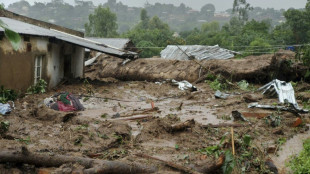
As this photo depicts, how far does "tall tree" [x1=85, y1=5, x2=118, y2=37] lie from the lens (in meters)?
53.0

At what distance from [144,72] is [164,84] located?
3.11m

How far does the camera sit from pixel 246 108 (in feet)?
34.9

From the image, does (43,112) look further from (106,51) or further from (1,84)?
(106,51)

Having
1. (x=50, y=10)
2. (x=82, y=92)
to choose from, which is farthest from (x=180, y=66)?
(x=50, y=10)

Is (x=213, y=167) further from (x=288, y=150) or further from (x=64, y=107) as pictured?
(x=64, y=107)

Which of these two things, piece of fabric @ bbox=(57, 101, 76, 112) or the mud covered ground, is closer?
the mud covered ground

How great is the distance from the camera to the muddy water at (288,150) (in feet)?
20.0

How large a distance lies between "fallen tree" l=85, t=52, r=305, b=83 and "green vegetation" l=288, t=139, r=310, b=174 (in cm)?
1002

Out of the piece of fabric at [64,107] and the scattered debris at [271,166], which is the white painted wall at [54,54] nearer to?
the piece of fabric at [64,107]

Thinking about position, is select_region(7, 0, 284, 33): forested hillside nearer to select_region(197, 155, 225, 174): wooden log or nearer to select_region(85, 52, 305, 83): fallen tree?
select_region(85, 52, 305, 83): fallen tree

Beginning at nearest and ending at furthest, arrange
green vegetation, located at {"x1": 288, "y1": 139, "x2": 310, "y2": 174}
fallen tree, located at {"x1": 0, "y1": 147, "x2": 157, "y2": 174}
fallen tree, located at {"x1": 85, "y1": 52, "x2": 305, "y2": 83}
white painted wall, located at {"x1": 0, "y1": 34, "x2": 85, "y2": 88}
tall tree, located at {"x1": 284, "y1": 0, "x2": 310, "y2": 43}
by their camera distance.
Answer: fallen tree, located at {"x1": 0, "y1": 147, "x2": 157, "y2": 174}, green vegetation, located at {"x1": 288, "y1": 139, "x2": 310, "y2": 174}, white painted wall, located at {"x1": 0, "y1": 34, "x2": 85, "y2": 88}, fallen tree, located at {"x1": 85, "y1": 52, "x2": 305, "y2": 83}, tall tree, located at {"x1": 284, "y1": 0, "x2": 310, "y2": 43}

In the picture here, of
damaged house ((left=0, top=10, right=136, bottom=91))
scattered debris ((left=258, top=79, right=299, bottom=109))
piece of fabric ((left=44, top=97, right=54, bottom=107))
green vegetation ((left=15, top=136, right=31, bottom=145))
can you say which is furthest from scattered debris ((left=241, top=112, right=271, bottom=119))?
Answer: damaged house ((left=0, top=10, right=136, bottom=91))

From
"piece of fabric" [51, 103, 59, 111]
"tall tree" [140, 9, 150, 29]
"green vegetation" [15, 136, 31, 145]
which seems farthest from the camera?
"tall tree" [140, 9, 150, 29]

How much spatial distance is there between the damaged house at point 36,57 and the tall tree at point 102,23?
120 feet
